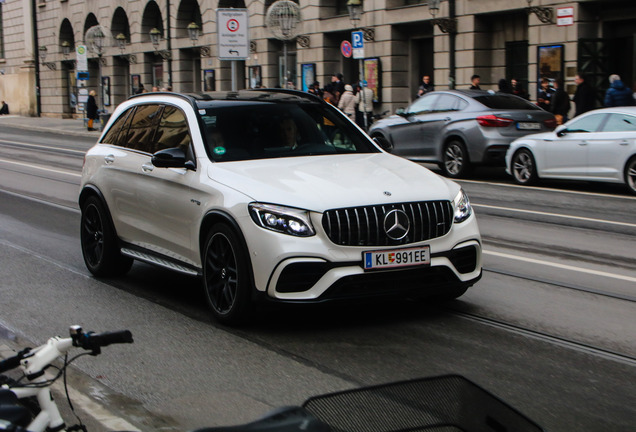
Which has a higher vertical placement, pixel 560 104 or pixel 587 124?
pixel 560 104

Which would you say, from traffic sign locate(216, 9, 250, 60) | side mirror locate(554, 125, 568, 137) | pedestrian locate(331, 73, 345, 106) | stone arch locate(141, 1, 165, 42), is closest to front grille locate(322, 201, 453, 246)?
side mirror locate(554, 125, 568, 137)

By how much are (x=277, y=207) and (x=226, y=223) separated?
45 centimetres

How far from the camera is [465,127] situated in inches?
689

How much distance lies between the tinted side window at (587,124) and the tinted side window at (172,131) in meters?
9.61

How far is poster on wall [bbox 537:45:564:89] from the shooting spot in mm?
25109

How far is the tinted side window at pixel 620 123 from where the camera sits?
14639mm

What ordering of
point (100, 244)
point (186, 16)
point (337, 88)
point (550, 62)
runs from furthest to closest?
1. point (186, 16)
2. point (337, 88)
3. point (550, 62)
4. point (100, 244)

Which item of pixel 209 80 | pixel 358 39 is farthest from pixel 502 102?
pixel 209 80

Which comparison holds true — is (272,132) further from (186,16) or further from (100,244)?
(186,16)

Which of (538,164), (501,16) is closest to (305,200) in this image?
(538,164)


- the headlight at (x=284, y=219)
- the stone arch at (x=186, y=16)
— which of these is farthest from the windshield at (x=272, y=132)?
the stone arch at (x=186, y=16)

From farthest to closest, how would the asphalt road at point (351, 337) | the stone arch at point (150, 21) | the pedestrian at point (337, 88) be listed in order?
the stone arch at point (150, 21) < the pedestrian at point (337, 88) < the asphalt road at point (351, 337)

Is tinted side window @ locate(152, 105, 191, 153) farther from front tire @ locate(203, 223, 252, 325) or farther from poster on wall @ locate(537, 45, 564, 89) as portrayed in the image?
poster on wall @ locate(537, 45, 564, 89)

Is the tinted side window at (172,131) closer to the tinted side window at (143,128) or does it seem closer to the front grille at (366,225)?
the tinted side window at (143,128)
